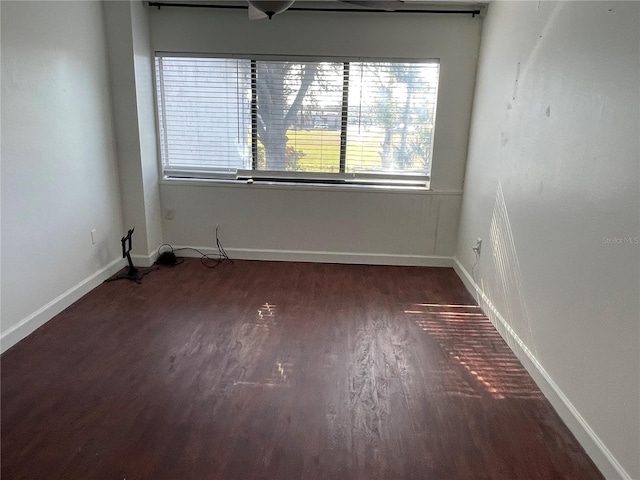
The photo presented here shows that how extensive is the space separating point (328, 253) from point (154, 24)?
2.58 m

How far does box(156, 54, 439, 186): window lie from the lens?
3887mm

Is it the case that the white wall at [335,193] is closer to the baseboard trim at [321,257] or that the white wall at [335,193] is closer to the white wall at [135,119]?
the baseboard trim at [321,257]

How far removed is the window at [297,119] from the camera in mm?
3887

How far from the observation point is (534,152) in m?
2.56

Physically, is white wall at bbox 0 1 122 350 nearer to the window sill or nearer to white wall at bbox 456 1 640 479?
the window sill

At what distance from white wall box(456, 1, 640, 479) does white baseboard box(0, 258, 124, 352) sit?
3049 mm

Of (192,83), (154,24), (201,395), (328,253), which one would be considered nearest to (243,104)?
(192,83)

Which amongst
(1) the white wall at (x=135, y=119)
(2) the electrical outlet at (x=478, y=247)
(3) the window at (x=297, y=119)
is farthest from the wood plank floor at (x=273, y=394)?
(3) the window at (x=297, y=119)

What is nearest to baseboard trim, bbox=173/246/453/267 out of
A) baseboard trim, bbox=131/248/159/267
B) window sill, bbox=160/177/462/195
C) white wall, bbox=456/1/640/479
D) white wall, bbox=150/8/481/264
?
white wall, bbox=150/8/481/264

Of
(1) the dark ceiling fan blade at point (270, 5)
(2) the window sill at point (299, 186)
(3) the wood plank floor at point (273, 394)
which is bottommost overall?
(3) the wood plank floor at point (273, 394)

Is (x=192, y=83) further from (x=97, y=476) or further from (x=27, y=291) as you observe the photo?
(x=97, y=476)

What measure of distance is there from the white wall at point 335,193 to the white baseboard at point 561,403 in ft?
3.70

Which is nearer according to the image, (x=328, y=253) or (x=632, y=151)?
(x=632, y=151)

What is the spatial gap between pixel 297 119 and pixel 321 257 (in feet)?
4.37
